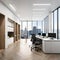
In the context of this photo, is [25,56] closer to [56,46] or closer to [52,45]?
[52,45]

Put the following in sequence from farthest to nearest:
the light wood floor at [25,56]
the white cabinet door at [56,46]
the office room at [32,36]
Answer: the white cabinet door at [56,46] → the office room at [32,36] → the light wood floor at [25,56]

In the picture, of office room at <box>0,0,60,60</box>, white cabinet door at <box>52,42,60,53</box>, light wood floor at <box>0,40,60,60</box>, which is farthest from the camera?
white cabinet door at <box>52,42,60,53</box>

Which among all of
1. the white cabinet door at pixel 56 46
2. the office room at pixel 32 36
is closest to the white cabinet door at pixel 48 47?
the office room at pixel 32 36

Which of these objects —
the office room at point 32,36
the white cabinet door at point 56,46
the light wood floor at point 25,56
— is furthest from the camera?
the white cabinet door at point 56,46

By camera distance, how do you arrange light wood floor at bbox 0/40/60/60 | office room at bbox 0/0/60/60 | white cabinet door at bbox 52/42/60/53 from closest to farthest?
light wood floor at bbox 0/40/60/60 < office room at bbox 0/0/60/60 < white cabinet door at bbox 52/42/60/53

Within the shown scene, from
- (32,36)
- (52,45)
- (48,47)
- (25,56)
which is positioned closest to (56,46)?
(52,45)

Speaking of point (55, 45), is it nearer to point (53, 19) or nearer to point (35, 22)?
point (53, 19)

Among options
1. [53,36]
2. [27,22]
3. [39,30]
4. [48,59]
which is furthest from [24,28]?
[48,59]

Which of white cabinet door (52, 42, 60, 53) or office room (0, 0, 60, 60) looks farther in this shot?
white cabinet door (52, 42, 60, 53)

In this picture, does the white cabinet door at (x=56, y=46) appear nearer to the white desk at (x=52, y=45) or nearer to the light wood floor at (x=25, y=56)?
the white desk at (x=52, y=45)

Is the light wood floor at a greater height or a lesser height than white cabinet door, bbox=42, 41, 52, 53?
lesser

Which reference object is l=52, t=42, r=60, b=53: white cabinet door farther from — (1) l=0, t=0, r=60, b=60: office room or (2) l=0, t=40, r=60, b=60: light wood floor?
(2) l=0, t=40, r=60, b=60: light wood floor

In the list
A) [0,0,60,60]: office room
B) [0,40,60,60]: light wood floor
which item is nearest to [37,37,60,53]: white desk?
[0,0,60,60]: office room

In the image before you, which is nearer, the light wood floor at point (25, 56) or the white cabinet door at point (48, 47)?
the light wood floor at point (25, 56)
